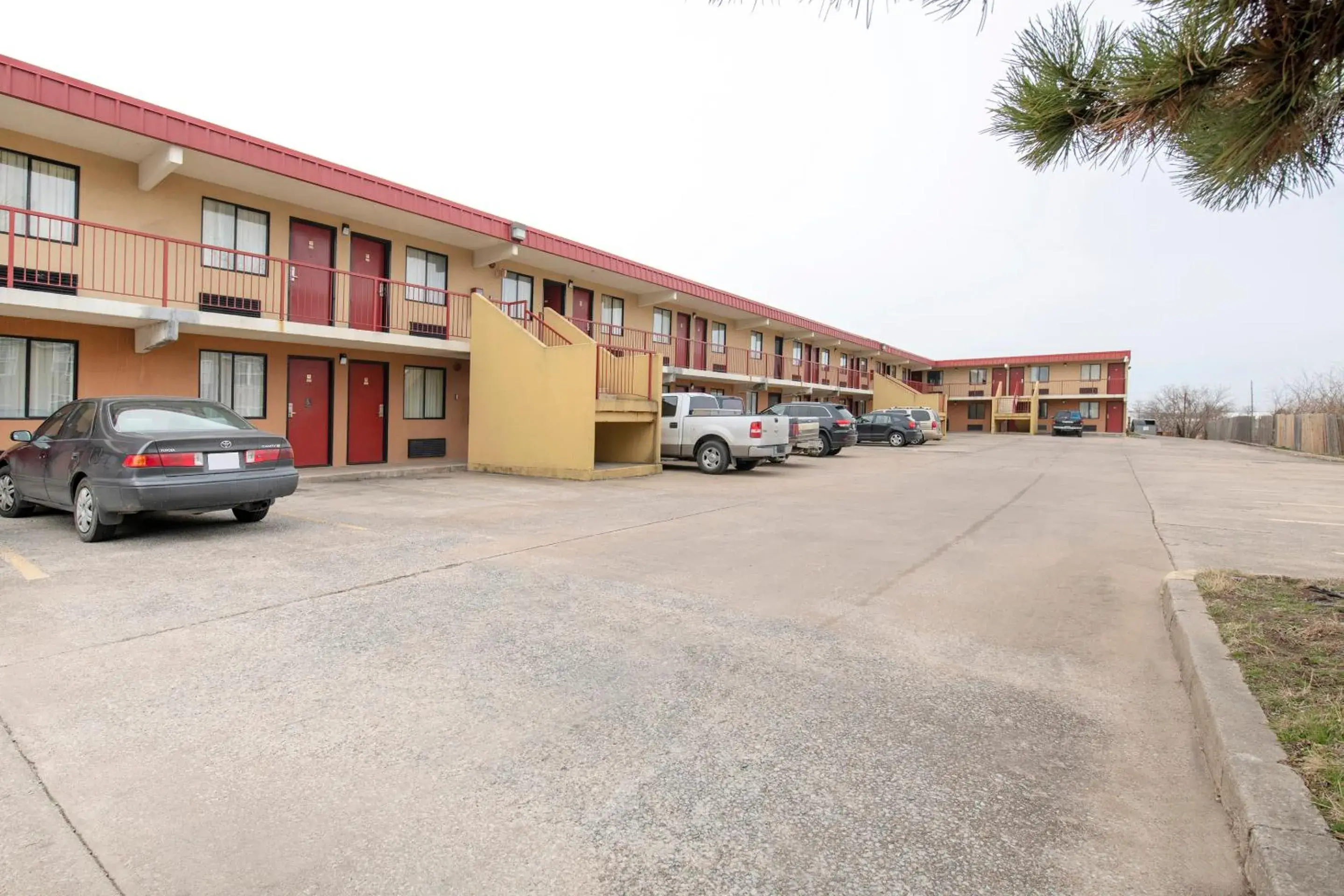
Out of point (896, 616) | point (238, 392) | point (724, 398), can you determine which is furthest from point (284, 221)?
point (896, 616)

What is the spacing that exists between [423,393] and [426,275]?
115 inches

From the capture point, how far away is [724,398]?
18.6 metres

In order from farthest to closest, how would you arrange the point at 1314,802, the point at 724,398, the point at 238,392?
Result: the point at 724,398 < the point at 238,392 < the point at 1314,802

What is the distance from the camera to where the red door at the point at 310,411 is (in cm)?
1514

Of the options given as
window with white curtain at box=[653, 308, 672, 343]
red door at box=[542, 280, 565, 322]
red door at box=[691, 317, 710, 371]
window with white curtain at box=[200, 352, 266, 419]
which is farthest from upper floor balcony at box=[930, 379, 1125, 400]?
window with white curtain at box=[200, 352, 266, 419]

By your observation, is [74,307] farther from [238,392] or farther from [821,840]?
[821,840]

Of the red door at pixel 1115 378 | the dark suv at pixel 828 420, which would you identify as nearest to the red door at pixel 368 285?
the dark suv at pixel 828 420

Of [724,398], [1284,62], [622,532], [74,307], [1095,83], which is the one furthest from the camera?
[724,398]

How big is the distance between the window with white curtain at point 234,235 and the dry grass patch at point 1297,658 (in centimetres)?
1483

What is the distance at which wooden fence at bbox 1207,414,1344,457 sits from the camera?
29.5 metres

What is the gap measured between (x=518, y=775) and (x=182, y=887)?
43.8 inches

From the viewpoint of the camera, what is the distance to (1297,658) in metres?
3.84

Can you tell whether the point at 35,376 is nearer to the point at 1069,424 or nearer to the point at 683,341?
the point at 683,341

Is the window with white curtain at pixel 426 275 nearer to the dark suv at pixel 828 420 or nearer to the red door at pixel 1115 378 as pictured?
the dark suv at pixel 828 420
